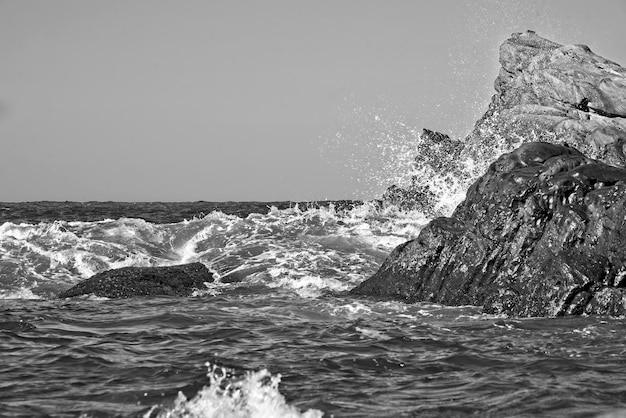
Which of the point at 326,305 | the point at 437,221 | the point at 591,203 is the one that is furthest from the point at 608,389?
the point at 437,221

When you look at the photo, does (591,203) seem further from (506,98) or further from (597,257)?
(506,98)

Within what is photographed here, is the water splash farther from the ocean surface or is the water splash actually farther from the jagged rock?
the jagged rock

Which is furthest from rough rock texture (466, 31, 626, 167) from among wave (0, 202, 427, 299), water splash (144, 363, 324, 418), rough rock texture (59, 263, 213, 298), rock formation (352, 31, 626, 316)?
water splash (144, 363, 324, 418)

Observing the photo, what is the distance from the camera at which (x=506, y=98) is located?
37.1 metres

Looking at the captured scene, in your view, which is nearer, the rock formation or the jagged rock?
the rock formation

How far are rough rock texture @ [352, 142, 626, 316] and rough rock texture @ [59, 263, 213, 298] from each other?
4.20 meters

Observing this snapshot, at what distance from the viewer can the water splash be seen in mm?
6961

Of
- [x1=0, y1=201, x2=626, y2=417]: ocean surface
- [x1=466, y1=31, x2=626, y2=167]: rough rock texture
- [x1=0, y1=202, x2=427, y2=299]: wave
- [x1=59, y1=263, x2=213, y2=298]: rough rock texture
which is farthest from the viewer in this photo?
[x1=466, y1=31, x2=626, y2=167]: rough rock texture

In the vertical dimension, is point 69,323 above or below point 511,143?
below

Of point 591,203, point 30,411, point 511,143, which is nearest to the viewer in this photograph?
point 30,411

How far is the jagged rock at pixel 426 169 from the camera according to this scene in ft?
101

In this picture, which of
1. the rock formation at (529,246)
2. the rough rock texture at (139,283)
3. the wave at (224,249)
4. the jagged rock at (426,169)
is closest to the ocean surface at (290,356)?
the wave at (224,249)

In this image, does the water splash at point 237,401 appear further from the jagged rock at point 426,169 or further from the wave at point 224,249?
the jagged rock at point 426,169

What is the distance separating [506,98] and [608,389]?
3135 cm
